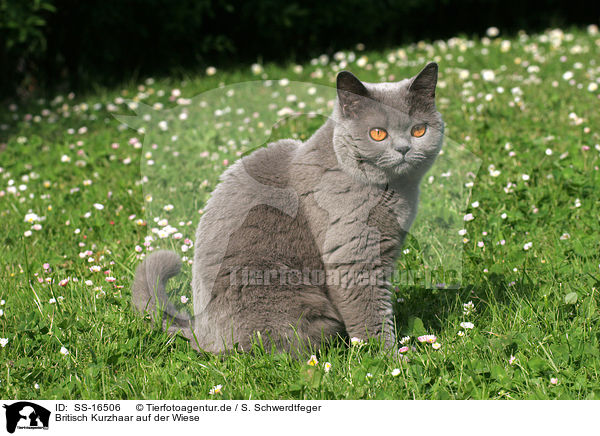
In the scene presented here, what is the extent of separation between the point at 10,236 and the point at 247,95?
2.08 m

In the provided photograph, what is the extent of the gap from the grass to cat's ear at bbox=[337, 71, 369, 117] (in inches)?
36.4

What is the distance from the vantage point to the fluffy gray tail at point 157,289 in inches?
99.3

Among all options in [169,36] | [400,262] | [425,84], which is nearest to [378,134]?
[425,84]

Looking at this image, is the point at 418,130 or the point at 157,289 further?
the point at 157,289

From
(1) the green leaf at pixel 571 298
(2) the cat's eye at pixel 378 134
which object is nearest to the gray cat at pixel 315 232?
(2) the cat's eye at pixel 378 134

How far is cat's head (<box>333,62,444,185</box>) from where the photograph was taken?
224cm

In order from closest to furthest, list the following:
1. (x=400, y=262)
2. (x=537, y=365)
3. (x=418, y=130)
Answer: (x=537, y=365)
(x=418, y=130)
(x=400, y=262)

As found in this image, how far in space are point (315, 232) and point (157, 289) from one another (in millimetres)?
730

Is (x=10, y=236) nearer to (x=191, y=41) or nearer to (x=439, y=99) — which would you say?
(x=439, y=99)

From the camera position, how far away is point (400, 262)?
111 inches
